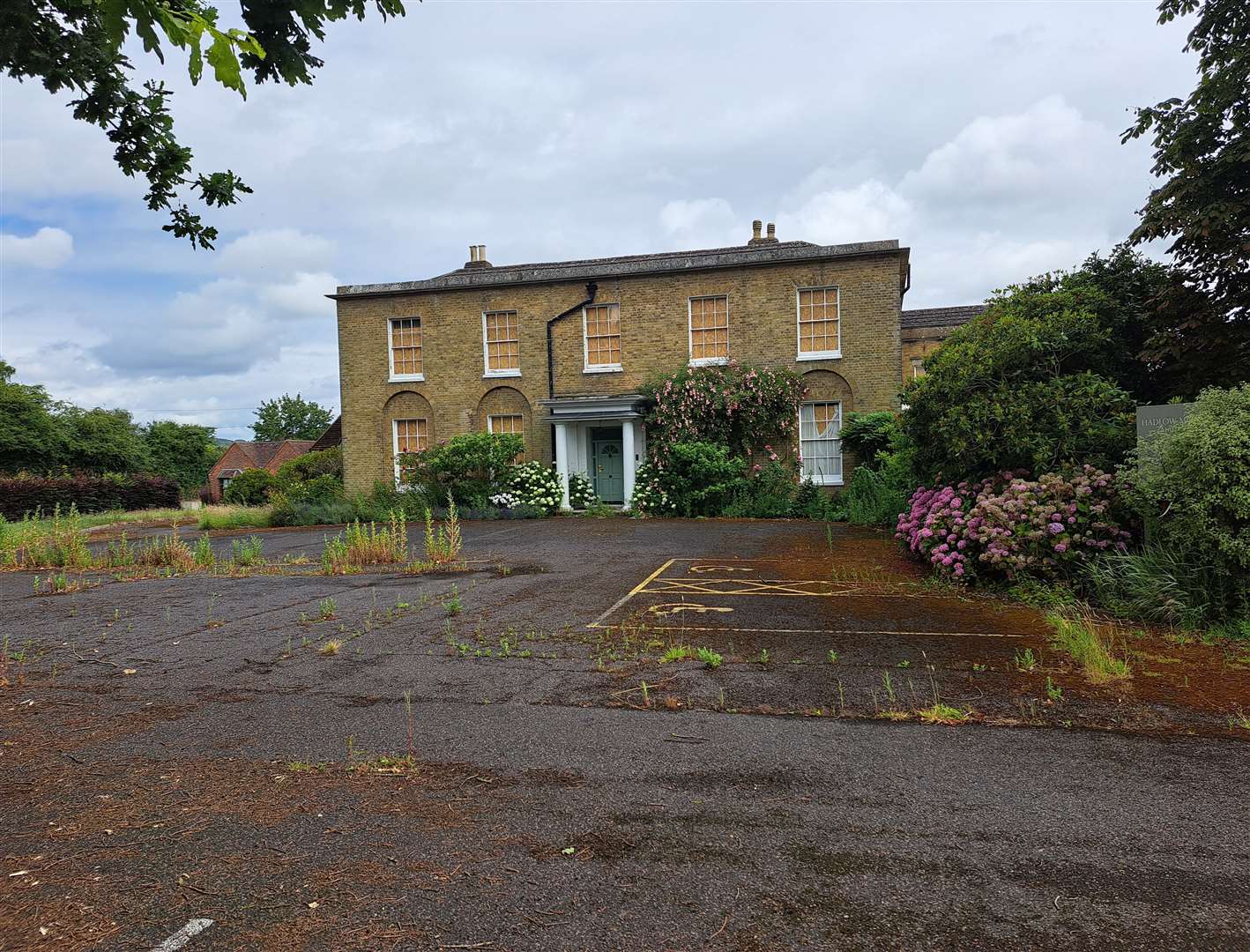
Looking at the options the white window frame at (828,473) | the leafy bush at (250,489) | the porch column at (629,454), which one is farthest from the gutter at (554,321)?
the leafy bush at (250,489)

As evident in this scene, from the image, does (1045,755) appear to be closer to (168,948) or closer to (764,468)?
(168,948)

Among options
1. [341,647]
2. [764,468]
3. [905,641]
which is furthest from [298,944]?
[764,468]

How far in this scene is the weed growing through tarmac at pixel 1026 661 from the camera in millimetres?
5542

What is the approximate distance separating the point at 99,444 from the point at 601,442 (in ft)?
114

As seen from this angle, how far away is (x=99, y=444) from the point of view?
43.0 metres

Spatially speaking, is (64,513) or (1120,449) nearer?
(1120,449)

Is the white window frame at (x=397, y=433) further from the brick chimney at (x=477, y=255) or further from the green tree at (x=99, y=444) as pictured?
the green tree at (x=99, y=444)

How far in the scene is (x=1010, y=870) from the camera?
290cm

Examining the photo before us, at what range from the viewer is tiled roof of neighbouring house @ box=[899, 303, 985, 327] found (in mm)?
36594

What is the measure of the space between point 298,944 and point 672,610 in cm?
556

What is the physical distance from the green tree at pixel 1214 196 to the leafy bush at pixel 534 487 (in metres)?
14.0

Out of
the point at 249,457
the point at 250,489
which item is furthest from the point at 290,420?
the point at 250,489

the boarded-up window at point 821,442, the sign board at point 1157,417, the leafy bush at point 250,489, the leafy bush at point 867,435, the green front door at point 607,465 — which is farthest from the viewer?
the leafy bush at point 250,489

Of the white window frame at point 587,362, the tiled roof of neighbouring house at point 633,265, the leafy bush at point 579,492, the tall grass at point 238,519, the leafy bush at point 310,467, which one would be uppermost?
the tiled roof of neighbouring house at point 633,265
